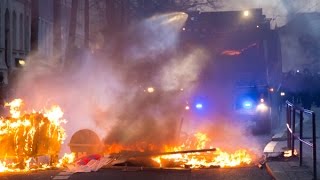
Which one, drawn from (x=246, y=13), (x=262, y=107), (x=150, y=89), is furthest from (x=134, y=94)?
(x=262, y=107)

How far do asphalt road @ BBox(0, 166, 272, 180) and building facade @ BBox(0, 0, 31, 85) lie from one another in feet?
32.6

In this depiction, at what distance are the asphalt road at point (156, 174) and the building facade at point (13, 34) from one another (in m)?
9.93

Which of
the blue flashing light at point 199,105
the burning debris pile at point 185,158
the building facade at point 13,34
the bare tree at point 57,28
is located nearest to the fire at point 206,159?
the burning debris pile at point 185,158

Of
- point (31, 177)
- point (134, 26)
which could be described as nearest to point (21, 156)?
point (31, 177)

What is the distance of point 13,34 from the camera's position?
21656 millimetres

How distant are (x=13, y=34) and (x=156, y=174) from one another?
13.9 metres

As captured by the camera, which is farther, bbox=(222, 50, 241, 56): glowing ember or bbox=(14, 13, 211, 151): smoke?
bbox=(222, 50, 241, 56): glowing ember

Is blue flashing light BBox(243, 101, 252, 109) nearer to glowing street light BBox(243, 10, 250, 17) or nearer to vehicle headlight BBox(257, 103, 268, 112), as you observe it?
vehicle headlight BBox(257, 103, 268, 112)

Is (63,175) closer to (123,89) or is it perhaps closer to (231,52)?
(231,52)

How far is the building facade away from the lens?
20203 millimetres

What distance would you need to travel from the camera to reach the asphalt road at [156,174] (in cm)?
903

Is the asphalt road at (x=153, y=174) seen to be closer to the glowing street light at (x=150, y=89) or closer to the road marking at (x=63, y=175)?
the road marking at (x=63, y=175)

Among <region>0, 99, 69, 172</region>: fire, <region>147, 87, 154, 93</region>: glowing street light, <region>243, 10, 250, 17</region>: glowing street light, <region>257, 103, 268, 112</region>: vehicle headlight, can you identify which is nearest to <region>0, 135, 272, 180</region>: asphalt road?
<region>0, 99, 69, 172</region>: fire

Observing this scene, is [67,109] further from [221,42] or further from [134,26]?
[134,26]
